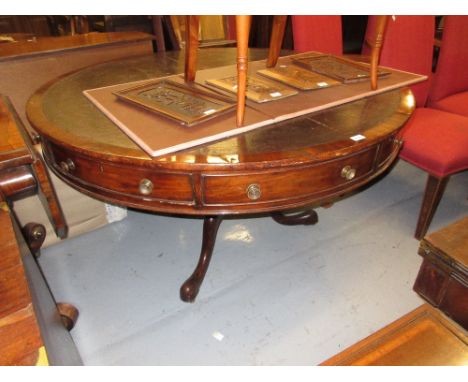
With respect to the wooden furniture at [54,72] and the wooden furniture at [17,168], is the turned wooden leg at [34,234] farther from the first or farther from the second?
the wooden furniture at [17,168]

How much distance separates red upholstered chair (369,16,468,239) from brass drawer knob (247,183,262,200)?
0.81 m

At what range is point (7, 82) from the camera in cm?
162

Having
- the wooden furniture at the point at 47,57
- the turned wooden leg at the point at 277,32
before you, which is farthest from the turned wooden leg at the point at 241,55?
the wooden furniture at the point at 47,57

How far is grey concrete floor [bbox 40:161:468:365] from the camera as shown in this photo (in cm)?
124

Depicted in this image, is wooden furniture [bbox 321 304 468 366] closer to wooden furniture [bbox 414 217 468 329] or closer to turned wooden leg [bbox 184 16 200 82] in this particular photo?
wooden furniture [bbox 414 217 468 329]

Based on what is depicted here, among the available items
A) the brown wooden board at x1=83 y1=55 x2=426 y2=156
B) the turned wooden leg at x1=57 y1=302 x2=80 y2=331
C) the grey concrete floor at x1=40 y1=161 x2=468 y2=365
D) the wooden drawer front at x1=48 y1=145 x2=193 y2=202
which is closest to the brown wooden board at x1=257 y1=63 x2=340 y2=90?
the brown wooden board at x1=83 y1=55 x2=426 y2=156

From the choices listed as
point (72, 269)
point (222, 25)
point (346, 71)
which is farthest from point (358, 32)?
point (72, 269)

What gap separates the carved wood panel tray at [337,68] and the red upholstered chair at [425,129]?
0.91 feet

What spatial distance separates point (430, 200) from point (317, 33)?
0.97 meters

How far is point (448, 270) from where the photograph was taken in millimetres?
928

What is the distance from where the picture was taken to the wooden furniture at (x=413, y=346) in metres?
0.70

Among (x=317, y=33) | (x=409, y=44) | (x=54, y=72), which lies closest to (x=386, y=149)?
(x=317, y=33)

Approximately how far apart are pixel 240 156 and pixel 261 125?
161 millimetres

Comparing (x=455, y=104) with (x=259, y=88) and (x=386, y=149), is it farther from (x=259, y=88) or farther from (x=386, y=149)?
(x=259, y=88)
